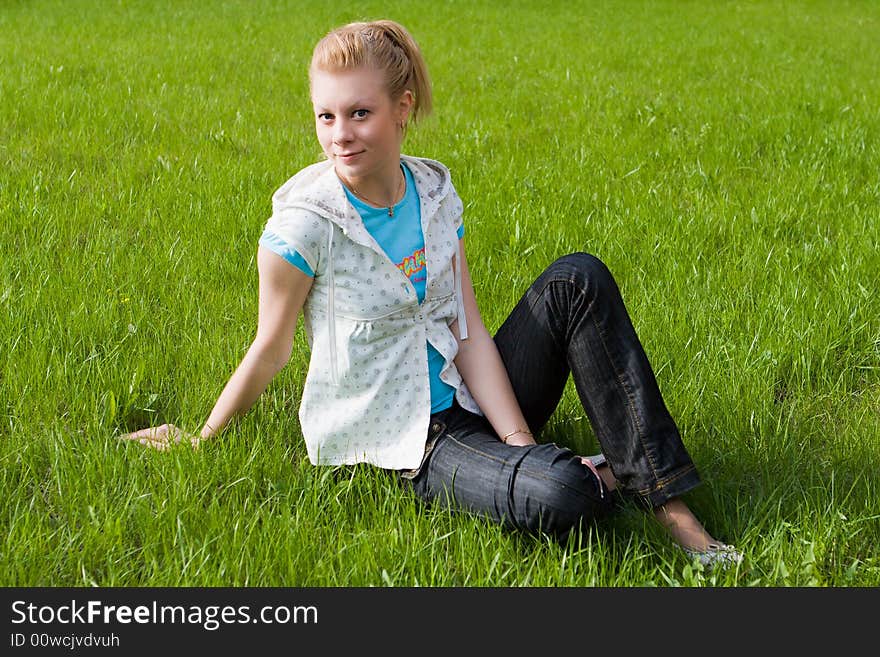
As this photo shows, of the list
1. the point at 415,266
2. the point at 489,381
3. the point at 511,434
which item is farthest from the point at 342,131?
the point at 511,434

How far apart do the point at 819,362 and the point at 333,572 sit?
2.18m

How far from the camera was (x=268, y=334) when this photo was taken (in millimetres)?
2764

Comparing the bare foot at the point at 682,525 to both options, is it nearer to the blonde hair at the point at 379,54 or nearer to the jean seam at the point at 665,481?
the jean seam at the point at 665,481

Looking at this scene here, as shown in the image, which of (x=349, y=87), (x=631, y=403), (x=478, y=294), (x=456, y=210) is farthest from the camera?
(x=478, y=294)

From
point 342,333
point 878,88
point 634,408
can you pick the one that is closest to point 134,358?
point 342,333

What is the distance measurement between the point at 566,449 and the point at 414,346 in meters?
0.52

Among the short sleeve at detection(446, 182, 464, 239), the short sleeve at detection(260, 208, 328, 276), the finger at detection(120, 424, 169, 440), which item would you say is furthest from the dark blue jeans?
the finger at detection(120, 424, 169, 440)

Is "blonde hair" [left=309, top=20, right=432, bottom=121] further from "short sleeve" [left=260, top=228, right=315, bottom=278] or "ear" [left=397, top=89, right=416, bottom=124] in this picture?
"short sleeve" [left=260, top=228, right=315, bottom=278]

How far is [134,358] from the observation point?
3.59 m

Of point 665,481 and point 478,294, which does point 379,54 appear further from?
point 478,294

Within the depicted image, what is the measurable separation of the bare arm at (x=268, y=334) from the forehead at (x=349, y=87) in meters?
0.44

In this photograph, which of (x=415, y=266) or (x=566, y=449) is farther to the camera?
(x=415, y=266)

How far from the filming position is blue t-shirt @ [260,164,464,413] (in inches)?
111

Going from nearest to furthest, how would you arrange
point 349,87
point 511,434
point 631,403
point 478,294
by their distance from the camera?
point 349,87 < point 631,403 < point 511,434 < point 478,294
